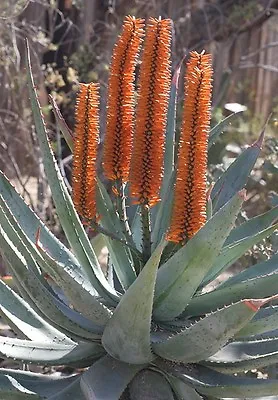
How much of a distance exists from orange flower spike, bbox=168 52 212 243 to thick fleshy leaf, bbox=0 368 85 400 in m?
0.54

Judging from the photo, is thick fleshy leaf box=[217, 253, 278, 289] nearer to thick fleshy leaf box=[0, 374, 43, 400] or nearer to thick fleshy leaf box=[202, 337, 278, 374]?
thick fleshy leaf box=[202, 337, 278, 374]

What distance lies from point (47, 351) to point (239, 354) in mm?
516

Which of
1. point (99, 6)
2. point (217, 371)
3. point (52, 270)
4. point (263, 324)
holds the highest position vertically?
point (99, 6)

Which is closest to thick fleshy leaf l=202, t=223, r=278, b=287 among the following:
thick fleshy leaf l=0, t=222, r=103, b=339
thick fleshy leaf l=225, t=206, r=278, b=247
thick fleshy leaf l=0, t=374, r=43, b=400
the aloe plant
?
the aloe plant

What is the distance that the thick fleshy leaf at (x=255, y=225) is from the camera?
2393 mm

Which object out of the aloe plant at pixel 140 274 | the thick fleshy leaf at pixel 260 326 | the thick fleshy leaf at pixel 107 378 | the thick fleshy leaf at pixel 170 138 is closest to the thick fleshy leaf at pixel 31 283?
the aloe plant at pixel 140 274

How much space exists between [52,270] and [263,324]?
544mm

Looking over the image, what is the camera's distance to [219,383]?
201cm

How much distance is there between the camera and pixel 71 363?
6.97 ft

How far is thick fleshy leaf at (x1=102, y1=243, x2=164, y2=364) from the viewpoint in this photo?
5.75 feet

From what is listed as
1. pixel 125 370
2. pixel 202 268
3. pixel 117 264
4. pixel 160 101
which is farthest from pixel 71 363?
pixel 160 101

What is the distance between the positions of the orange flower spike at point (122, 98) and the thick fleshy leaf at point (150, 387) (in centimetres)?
56

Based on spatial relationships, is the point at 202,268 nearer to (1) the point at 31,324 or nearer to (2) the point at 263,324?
(2) the point at 263,324

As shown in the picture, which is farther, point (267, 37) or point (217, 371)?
point (267, 37)
